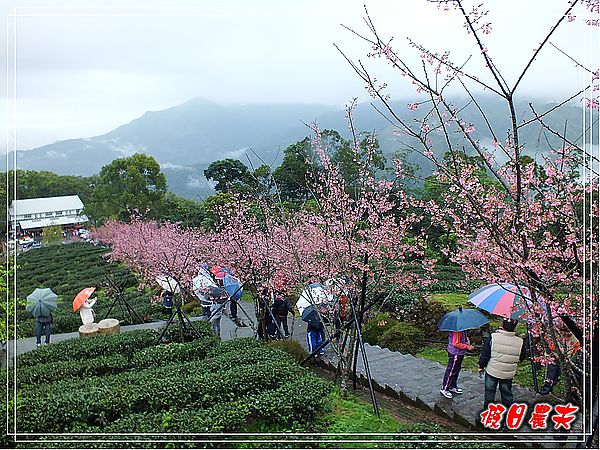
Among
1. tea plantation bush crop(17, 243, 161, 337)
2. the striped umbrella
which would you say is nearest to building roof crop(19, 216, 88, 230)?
tea plantation bush crop(17, 243, 161, 337)

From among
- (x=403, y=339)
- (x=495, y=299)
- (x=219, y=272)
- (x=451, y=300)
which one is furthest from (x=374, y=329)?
(x=495, y=299)

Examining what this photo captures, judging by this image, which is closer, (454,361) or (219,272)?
(454,361)

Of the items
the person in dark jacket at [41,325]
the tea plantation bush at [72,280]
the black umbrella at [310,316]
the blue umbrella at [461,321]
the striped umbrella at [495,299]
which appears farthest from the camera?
the tea plantation bush at [72,280]

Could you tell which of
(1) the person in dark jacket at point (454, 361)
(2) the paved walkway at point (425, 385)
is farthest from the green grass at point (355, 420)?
(1) the person in dark jacket at point (454, 361)

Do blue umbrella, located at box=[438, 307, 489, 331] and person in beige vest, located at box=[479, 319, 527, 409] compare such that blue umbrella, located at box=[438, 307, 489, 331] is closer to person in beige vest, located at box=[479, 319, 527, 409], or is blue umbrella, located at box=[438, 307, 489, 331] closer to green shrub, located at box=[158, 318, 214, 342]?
person in beige vest, located at box=[479, 319, 527, 409]

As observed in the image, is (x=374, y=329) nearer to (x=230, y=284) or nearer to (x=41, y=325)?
(x=230, y=284)

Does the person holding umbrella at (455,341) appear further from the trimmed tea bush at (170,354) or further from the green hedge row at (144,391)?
the trimmed tea bush at (170,354)
